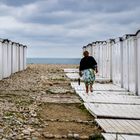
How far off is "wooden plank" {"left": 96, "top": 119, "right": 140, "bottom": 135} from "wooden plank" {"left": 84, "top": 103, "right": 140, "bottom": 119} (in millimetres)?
653

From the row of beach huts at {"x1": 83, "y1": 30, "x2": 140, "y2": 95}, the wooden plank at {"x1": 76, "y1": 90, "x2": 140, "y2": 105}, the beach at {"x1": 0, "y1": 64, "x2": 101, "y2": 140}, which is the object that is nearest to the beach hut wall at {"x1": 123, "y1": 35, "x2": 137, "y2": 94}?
the row of beach huts at {"x1": 83, "y1": 30, "x2": 140, "y2": 95}

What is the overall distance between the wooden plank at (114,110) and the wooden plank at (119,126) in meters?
0.65

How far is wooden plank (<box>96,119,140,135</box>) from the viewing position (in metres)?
9.52

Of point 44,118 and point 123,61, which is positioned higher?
point 123,61

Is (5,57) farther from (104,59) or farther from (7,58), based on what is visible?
(104,59)

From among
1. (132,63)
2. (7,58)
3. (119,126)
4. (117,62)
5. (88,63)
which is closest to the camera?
(119,126)

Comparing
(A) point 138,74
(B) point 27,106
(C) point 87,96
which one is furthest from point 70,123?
(A) point 138,74

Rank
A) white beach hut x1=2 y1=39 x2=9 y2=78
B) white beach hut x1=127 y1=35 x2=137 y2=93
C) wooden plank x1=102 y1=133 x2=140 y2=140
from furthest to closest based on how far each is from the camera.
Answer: white beach hut x1=2 y1=39 x2=9 y2=78 < white beach hut x1=127 y1=35 x2=137 y2=93 < wooden plank x1=102 y1=133 x2=140 y2=140

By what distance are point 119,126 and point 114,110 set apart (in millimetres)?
2960

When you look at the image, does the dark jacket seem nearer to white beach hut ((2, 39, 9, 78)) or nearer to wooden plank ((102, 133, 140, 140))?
wooden plank ((102, 133, 140, 140))

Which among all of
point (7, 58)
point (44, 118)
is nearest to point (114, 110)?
point (44, 118)

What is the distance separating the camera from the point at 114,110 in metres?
13.2

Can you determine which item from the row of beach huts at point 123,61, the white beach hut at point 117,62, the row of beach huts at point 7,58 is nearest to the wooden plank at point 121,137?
the row of beach huts at point 123,61

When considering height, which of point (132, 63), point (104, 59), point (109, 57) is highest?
point (109, 57)
